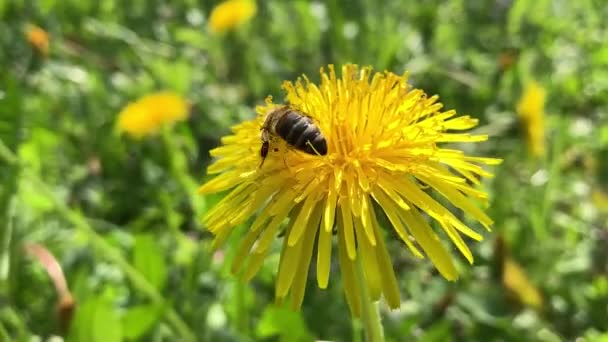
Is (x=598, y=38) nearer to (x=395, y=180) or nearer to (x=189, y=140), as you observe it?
(x=189, y=140)

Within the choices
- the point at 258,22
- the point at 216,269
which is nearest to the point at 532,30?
the point at 258,22

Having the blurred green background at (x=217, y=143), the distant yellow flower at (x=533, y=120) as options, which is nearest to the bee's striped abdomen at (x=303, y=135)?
the blurred green background at (x=217, y=143)

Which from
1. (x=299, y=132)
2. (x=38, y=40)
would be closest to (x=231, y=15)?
(x=38, y=40)

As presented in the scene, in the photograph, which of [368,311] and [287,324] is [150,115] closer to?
[287,324]

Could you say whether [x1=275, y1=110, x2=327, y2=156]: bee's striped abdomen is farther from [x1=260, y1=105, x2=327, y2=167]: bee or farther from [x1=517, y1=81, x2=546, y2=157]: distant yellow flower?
[x1=517, y1=81, x2=546, y2=157]: distant yellow flower

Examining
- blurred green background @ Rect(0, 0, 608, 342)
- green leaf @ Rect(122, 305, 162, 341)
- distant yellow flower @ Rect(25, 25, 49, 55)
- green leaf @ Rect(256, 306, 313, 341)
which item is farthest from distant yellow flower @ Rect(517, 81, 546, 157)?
distant yellow flower @ Rect(25, 25, 49, 55)
